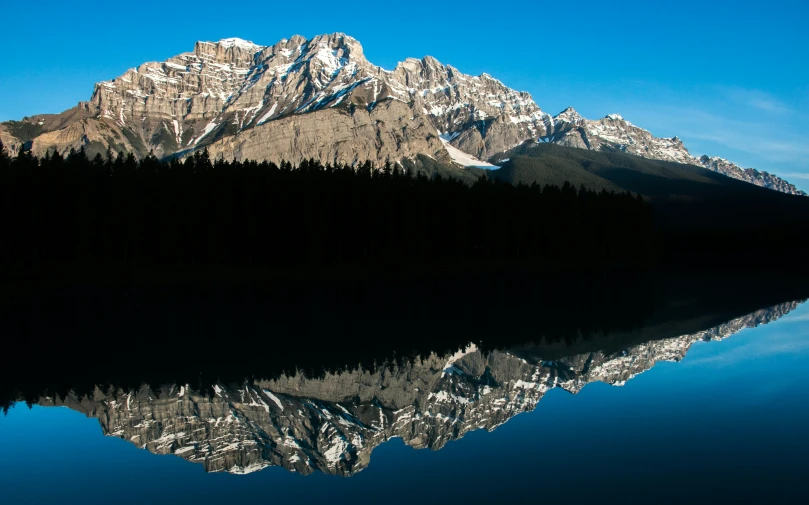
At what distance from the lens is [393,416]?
22.1 meters

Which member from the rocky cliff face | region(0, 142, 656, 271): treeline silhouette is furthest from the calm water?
region(0, 142, 656, 271): treeline silhouette

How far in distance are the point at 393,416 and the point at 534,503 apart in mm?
8760

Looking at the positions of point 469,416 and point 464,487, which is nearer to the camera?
point 464,487

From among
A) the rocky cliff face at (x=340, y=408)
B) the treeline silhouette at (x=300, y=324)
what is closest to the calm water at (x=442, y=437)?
the rocky cliff face at (x=340, y=408)

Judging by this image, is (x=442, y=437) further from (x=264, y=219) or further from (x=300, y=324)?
(x=264, y=219)

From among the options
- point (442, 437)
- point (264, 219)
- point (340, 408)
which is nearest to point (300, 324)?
point (340, 408)

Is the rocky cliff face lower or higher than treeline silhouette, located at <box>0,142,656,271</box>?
lower

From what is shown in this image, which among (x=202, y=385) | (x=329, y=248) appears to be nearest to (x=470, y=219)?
(x=329, y=248)

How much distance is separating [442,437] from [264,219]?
70.1 metres

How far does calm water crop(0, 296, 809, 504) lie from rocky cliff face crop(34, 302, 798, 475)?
0.10 meters

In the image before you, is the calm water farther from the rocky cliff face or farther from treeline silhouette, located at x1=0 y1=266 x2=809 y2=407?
treeline silhouette, located at x1=0 y1=266 x2=809 y2=407

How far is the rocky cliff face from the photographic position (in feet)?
61.1

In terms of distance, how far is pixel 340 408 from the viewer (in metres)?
23.4

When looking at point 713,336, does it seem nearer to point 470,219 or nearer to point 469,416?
point 469,416
